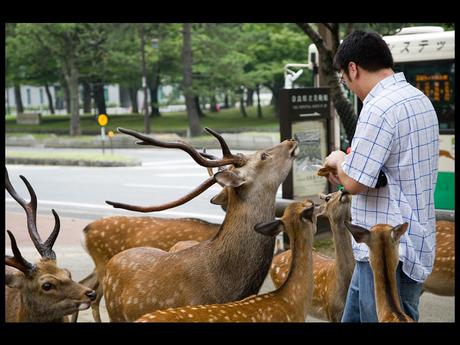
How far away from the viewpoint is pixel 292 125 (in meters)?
9.12

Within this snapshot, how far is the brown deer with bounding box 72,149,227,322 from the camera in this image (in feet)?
17.7

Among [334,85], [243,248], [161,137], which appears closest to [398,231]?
[243,248]

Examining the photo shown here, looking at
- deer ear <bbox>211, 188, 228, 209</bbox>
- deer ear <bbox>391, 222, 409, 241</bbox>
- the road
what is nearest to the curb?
the road

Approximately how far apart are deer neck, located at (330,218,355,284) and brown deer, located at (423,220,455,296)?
64.2 inches

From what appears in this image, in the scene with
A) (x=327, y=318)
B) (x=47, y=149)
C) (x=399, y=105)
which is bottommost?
(x=47, y=149)

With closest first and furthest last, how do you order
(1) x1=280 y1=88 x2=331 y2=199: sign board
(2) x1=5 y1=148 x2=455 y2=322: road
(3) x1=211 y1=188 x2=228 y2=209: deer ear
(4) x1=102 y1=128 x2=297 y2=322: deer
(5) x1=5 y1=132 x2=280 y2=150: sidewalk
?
(4) x1=102 y1=128 x2=297 y2=322: deer → (3) x1=211 y1=188 x2=228 y2=209: deer ear → (2) x1=5 y1=148 x2=455 y2=322: road → (1) x1=280 y1=88 x2=331 y2=199: sign board → (5) x1=5 y1=132 x2=280 y2=150: sidewalk

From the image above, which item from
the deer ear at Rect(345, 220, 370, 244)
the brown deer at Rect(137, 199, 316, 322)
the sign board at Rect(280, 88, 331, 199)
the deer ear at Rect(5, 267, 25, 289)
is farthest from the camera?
the sign board at Rect(280, 88, 331, 199)

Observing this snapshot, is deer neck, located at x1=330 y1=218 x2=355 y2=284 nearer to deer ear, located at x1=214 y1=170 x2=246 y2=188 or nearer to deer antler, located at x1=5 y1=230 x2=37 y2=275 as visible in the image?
deer ear, located at x1=214 y1=170 x2=246 y2=188

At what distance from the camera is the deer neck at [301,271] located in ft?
12.0

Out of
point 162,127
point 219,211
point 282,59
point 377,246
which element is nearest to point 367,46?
point 377,246

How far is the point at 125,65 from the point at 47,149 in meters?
6.18

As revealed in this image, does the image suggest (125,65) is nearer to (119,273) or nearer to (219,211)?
(219,211)

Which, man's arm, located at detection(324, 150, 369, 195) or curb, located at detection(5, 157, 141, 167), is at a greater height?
man's arm, located at detection(324, 150, 369, 195)

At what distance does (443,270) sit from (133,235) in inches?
89.8
